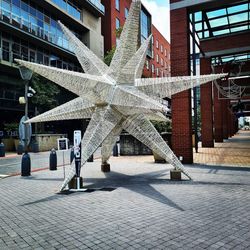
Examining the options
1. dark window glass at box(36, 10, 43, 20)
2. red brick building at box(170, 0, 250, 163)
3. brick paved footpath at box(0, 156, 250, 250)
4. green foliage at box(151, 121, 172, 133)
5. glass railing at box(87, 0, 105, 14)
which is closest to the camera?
brick paved footpath at box(0, 156, 250, 250)

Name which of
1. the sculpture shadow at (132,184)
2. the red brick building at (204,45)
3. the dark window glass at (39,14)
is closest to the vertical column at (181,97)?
the red brick building at (204,45)

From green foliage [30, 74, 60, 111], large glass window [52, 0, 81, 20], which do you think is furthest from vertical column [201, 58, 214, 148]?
large glass window [52, 0, 81, 20]

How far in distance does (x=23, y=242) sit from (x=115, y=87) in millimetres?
5606

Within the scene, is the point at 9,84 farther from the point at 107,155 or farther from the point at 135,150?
the point at 107,155

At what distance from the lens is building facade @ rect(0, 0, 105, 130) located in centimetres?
2678

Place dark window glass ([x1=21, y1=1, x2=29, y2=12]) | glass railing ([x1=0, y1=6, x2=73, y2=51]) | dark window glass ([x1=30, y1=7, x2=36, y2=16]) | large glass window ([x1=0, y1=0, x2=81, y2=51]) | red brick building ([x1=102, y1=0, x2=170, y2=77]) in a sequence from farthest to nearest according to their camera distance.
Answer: red brick building ([x1=102, y1=0, x2=170, y2=77]) < dark window glass ([x1=30, y1=7, x2=36, y2=16]) < dark window glass ([x1=21, y1=1, x2=29, y2=12]) < large glass window ([x1=0, y1=0, x2=81, y2=51]) < glass railing ([x1=0, y1=6, x2=73, y2=51])

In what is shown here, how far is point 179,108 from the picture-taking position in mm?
13641

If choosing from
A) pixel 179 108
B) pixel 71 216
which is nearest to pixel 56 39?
pixel 179 108

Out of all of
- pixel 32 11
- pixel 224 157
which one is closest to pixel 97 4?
pixel 32 11

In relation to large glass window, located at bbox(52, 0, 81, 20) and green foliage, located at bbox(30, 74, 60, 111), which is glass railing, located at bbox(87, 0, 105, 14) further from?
green foliage, located at bbox(30, 74, 60, 111)

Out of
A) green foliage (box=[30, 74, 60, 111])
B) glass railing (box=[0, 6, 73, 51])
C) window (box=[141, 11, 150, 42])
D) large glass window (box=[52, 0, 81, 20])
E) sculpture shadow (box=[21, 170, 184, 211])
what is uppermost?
window (box=[141, 11, 150, 42])

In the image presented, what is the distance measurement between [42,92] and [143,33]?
93.7ft

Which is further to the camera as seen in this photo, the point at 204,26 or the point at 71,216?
the point at 204,26

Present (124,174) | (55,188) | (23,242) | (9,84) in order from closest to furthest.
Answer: (23,242), (55,188), (124,174), (9,84)
